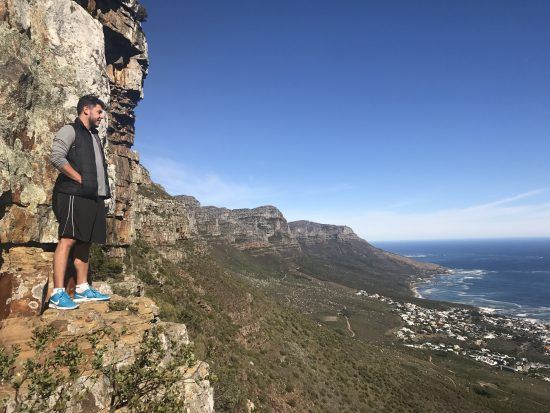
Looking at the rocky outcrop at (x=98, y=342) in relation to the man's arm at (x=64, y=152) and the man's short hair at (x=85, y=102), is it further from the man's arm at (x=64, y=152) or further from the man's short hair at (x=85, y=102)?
the man's short hair at (x=85, y=102)

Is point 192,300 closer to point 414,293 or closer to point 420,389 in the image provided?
point 420,389

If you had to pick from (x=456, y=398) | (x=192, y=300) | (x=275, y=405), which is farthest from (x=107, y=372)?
(x=456, y=398)

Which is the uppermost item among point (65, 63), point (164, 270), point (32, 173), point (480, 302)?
point (65, 63)

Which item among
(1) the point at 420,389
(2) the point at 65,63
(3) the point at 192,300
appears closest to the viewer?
(2) the point at 65,63

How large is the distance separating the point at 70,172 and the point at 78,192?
0.46 m

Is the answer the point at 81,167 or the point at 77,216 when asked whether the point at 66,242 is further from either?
the point at 81,167

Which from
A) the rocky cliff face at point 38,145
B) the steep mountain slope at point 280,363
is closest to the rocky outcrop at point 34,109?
the rocky cliff face at point 38,145

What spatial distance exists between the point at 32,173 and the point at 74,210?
1.19 m

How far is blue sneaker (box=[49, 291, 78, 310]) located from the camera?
622 centimetres

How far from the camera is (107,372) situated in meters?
4.67

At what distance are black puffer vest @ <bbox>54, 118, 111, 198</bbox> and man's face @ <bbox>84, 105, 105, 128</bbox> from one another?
0.23 m

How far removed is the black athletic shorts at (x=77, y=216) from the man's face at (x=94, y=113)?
1.61 meters

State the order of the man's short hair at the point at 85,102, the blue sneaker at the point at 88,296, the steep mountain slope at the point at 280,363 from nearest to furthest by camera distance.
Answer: the man's short hair at the point at 85,102, the blue sneaker at the point at 88,296, the steep mountain slope at the point at 280,363

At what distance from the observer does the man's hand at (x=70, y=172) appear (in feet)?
19.9
